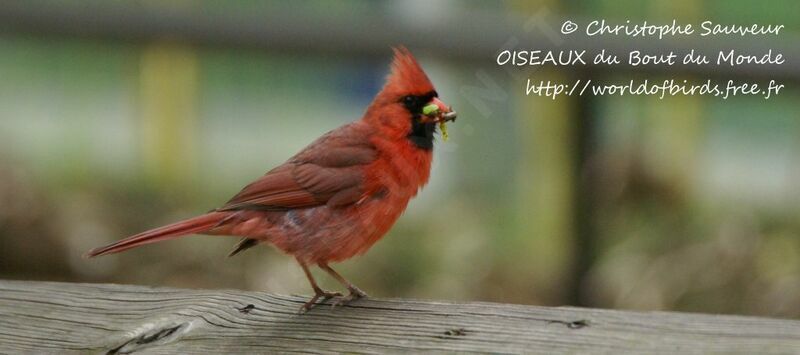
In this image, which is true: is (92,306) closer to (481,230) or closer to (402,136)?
(402,136)

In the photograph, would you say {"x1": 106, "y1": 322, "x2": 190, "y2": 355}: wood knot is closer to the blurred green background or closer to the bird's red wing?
the bird's red wing

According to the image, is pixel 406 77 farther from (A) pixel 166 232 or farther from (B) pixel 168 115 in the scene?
(B) pixel 168 115

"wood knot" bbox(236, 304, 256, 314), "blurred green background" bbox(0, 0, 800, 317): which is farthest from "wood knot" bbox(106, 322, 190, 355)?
"blurred green background" bbox(0, 0, 800, 317)

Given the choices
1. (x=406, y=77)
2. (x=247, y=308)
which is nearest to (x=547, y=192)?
(x=406, y=77)

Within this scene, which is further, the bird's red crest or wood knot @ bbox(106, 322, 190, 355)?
the bird's red crest

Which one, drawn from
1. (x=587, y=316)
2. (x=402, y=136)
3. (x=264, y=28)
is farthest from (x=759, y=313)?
(x=587, y=316)

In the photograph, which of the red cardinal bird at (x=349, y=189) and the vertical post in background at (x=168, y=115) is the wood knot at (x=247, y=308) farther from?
the vertical post in background at (x=168, y=115)
